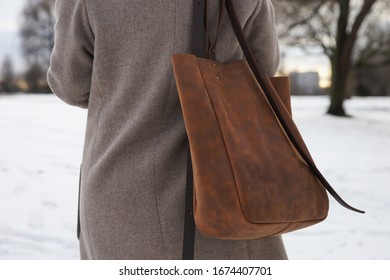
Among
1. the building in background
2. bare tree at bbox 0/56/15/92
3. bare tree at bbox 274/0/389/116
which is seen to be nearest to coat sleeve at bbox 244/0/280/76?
bare tree at bbox 274/0/389/116

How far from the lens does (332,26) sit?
13734mm

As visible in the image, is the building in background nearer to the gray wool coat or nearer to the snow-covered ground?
the snow-covered ground

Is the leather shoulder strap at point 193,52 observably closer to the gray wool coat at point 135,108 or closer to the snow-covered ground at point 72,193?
the gray wool coat at point 135,108

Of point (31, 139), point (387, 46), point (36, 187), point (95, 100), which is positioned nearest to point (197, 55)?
point (95, 100)

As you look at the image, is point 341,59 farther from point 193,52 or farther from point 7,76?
point 7,76

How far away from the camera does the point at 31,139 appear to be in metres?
6.77

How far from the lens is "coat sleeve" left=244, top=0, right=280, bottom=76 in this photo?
3.79 ft

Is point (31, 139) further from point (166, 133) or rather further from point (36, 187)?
point (166, 133)

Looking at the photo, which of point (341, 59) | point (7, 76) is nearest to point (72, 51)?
point (341, 59)

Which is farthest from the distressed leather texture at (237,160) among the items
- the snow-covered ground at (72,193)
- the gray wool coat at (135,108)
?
the snow-covered ground at (72,193)

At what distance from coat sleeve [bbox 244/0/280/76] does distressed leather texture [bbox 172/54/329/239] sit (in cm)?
16

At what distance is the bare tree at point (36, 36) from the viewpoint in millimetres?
22969
